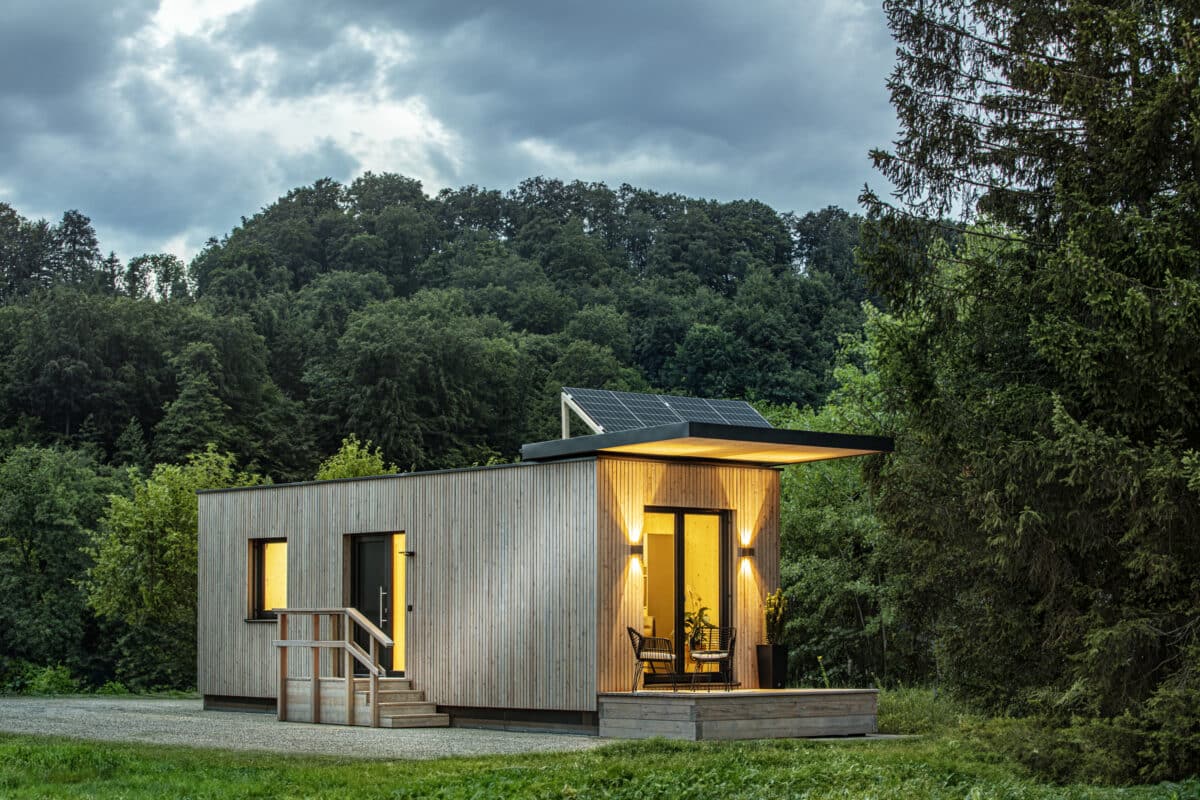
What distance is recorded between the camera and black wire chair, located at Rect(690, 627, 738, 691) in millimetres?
14977

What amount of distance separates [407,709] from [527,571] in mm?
2204

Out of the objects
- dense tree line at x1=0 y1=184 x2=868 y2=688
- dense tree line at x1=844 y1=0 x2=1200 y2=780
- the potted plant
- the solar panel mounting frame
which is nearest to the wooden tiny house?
the potted plant

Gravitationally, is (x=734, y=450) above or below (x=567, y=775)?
above

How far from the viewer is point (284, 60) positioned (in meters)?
51.7

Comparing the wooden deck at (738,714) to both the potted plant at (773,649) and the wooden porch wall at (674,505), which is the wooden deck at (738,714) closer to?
the wooden porch wall at (674,505)

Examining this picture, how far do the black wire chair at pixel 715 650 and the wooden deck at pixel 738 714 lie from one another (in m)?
0.71

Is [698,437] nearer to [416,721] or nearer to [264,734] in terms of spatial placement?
[416,721]

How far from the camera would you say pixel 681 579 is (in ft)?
50.9

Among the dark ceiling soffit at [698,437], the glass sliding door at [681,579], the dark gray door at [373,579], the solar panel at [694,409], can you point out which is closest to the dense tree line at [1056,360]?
the dark ceiling soffit at [698,437]

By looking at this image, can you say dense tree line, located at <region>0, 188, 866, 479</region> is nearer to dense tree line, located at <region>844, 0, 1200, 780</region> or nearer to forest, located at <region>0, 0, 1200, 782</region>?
forest, located at <region>0, 0, 1200, 782</region>

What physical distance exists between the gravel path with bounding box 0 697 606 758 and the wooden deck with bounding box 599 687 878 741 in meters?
0.48

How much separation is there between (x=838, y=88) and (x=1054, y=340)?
19.4 m

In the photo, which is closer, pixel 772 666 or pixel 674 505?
pixel 674 505

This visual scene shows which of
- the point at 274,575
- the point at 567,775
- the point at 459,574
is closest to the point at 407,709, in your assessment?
the point at 459,574
